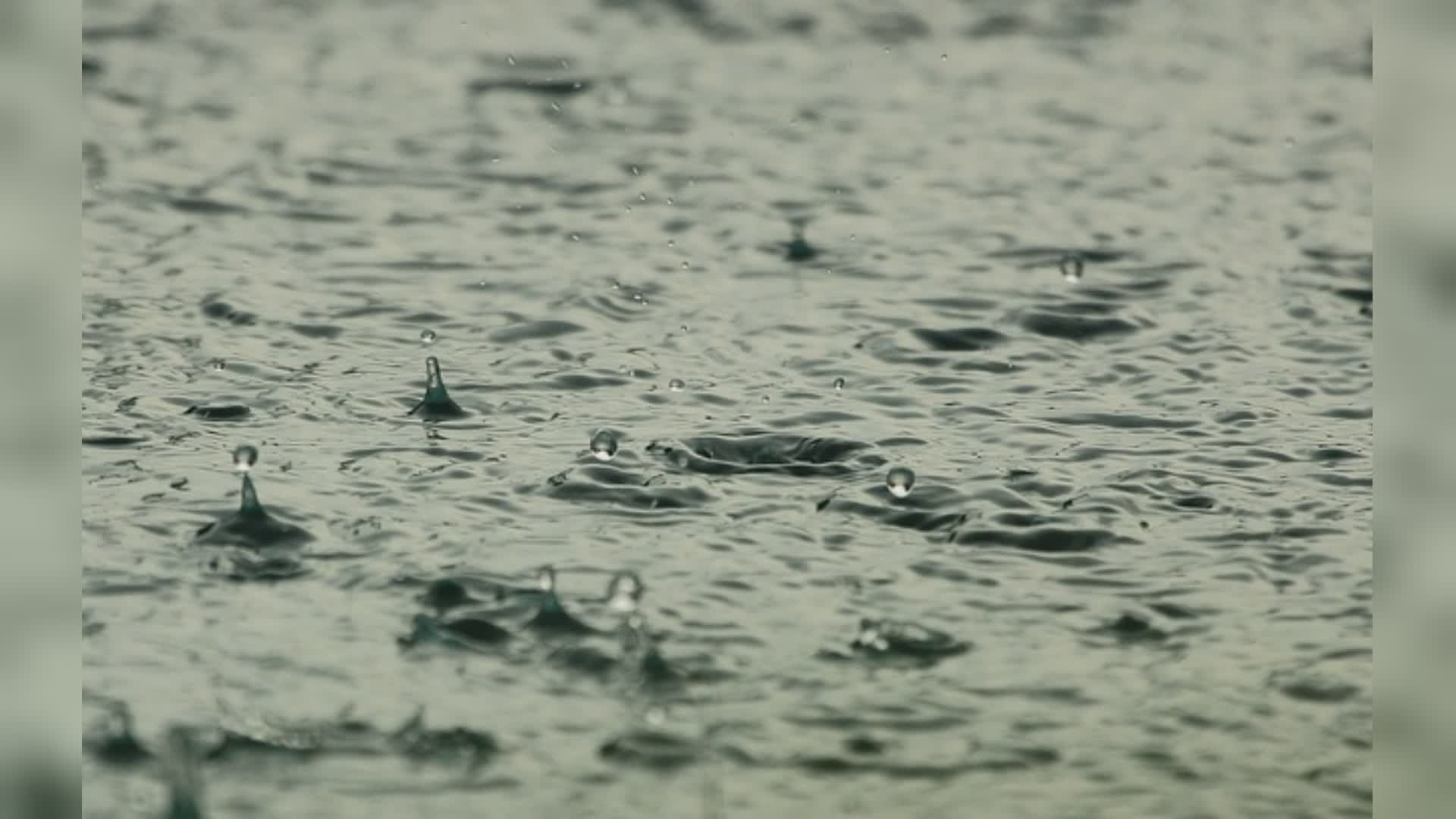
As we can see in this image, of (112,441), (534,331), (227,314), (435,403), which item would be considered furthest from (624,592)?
(227,314)

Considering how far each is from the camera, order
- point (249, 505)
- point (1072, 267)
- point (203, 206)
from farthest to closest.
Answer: point (203, 206) < point (1072, 267) < point (249, 505)

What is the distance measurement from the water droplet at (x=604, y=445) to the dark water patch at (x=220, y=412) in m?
0.84

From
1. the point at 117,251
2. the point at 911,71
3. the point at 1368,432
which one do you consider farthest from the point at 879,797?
the point at 911,71

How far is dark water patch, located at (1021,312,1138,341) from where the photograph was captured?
17.8 ft

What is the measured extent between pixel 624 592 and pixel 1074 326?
2233 mm

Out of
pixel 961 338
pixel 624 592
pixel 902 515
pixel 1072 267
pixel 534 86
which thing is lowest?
pixel 624 592

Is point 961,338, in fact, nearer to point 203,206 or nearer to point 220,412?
point 220,412

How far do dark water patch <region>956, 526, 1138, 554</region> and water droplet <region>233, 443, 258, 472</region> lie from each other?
4.93 feet

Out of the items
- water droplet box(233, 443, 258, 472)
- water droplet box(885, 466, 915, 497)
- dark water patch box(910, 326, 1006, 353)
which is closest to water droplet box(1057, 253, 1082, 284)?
dark water patch box(910, 326, 1006, 353)

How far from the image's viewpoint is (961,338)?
5340mm

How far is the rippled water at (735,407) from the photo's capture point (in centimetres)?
308

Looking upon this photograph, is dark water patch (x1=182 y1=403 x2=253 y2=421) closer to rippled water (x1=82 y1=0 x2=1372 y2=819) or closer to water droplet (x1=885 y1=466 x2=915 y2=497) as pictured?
rippled water (x1=82 y1=0 x2=1372 y2=819)

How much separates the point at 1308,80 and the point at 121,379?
522 centimetres

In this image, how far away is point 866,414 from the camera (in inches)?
186
